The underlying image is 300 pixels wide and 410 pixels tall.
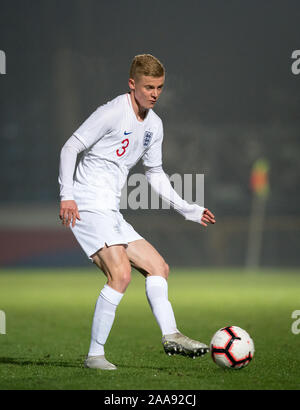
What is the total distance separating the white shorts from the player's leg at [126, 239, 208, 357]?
0.13 meters

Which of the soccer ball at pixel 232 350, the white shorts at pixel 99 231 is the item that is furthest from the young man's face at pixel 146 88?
the soccer ball at pixel 232 350

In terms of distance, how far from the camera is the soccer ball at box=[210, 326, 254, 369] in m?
6.11

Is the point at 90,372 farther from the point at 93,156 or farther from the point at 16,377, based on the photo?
the point at 93,156

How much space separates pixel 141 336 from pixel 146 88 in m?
4.03

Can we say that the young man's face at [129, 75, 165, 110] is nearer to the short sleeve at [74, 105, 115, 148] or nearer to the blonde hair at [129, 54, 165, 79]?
the blonde hair at [129, 54, 165, 79]

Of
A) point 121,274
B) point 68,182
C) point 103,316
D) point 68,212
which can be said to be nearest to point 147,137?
point 68,182

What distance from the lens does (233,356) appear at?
6.11 m

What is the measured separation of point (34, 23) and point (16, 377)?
3078cm

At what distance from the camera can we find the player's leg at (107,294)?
6133 mm

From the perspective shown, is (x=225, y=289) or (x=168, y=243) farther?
(x=168, y=243)

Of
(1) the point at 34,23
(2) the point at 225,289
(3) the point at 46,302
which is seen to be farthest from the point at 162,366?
(1) the point at 34,23

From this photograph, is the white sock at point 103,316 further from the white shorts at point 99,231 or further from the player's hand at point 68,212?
the player's hand at point 68,212

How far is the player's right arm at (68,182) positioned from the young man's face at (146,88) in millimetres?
637

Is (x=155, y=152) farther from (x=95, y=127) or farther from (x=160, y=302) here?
(x=160, y=302)
